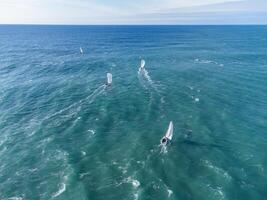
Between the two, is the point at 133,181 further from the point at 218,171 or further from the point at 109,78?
the point at 109,78

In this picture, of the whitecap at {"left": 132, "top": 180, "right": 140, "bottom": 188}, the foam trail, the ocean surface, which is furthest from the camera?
the foam trail

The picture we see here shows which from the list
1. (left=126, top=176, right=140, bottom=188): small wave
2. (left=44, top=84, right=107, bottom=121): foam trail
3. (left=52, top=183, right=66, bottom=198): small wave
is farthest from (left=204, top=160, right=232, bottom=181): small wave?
(left=44, top=84, right=107, bottom=121): foam trail

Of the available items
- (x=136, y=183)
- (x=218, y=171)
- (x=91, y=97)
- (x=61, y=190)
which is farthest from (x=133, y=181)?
(x=91, y=97)

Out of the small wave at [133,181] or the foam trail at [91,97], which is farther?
the foam trail at [91,97]

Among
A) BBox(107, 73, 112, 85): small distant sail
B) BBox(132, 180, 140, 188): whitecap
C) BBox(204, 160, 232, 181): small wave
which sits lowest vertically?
BBox(132, 180, 140, 188): whitecap

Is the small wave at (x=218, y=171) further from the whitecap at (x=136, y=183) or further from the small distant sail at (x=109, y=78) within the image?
the small distant sail at (x=109, y=78)

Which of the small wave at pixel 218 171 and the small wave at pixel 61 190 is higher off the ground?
the small wave at pixel 218 171

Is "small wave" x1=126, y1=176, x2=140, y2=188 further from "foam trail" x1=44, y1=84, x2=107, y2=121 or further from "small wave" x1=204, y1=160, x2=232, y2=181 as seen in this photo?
"foam trail" x1=44, y1=84, x2=107, y2=121

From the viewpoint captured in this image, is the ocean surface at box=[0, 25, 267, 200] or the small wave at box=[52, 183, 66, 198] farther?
the ocean surface at box=[0, 25, 267, 200]

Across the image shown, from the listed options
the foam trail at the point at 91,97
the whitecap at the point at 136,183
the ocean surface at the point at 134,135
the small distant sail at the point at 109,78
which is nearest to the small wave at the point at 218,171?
the ocean surface at the point at 134,135
